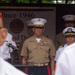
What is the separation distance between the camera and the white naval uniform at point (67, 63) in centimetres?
193

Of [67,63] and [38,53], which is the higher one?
[67,63]

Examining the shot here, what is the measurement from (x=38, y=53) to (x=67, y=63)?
4476 millimetres

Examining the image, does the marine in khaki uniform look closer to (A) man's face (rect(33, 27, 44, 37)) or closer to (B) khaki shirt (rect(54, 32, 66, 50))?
(A) man's face (rect(33, 27, 44, 37))

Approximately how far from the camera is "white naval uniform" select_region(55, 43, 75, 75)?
75.8 inches

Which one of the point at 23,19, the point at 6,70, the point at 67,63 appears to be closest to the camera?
the point at 6,70

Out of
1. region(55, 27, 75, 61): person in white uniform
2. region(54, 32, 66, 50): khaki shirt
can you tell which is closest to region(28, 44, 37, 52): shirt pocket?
region(55, 27, 75, 61): person in white uniform

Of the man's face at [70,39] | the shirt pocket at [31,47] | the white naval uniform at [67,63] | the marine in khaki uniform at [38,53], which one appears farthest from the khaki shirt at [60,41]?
the white naval uniform at [67,63]

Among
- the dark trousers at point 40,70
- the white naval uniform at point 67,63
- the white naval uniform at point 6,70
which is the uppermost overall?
the white naval uniform at point 6,70

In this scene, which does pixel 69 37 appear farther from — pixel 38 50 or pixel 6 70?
pixel 6 70

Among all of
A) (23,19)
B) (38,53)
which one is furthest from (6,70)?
(23,19)

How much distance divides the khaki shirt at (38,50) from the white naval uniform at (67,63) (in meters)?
4.41

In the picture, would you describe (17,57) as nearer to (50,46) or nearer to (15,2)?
(50,46)

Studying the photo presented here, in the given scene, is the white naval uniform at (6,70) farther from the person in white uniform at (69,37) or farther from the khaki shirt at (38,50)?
the khaki shirt at (38,50)

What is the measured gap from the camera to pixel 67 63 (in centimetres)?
195
